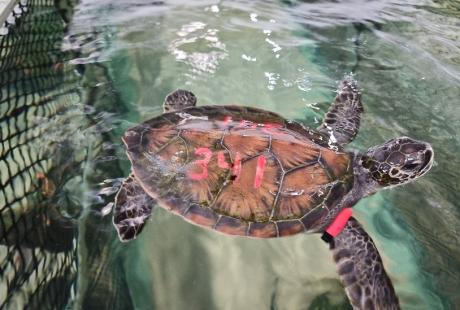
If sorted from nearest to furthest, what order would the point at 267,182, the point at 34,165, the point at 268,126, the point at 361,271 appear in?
the point at 361,271
the point at 267,182
the point at 268,126
the point at 34,165

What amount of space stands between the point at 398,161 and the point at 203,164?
193cm

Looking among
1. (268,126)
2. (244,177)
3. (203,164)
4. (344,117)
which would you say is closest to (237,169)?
(244,177)

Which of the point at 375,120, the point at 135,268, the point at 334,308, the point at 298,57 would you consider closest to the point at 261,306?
the point at 334,308

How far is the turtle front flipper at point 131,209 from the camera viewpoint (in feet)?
11.7

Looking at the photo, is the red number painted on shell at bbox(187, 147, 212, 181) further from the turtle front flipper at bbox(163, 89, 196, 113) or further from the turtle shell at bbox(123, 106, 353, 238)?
the turtle front flipper at bbox(163, 89, 196, 113)

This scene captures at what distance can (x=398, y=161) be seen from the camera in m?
3.69

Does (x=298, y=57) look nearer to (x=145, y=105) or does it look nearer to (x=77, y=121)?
(x=145, y=105)

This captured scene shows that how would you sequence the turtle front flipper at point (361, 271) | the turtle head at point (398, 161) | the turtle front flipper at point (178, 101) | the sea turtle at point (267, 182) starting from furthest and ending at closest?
1. the turtle front flipper at point (178, 101)
2. the turtle head at point (398, 161)
3. the sea turtle at point (267, 182)
4. the turtle front flipper at point (361, 271)

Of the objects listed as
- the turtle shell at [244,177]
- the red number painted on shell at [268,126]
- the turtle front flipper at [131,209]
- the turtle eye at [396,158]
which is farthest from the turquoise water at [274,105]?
the red number painted on shell at [268,126]

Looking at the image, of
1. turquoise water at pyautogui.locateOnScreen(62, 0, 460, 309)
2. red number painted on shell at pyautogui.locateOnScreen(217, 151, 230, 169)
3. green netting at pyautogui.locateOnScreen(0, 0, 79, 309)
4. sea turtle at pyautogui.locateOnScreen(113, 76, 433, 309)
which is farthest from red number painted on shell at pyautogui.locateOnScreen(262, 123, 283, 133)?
green netting at pyautogui.locateOnScreen(0, 0, 79, 309)

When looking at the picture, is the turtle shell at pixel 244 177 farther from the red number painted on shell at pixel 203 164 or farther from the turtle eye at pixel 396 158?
the turtle eye at pixel 396 158

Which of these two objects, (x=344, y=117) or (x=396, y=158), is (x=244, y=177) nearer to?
(x=396, y=158)

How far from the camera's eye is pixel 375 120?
16.6ft

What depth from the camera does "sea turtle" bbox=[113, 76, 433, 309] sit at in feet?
11.0
